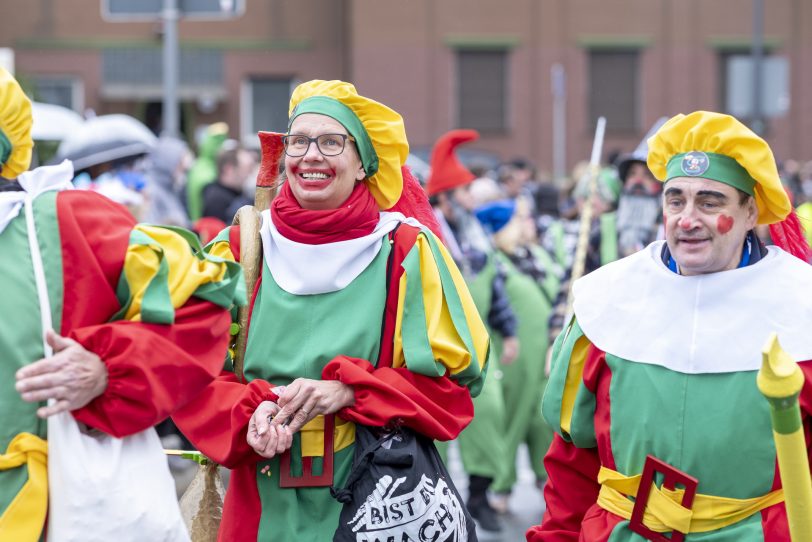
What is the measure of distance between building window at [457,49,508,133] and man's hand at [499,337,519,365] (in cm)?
2945

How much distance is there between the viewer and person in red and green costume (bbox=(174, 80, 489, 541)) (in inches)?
168

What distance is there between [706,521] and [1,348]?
1.85 m

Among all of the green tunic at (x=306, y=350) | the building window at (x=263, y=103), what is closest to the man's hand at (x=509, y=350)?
the green tunic at (x=306, y=350)

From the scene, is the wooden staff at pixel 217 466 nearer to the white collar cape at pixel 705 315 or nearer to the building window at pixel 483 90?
the white collar cape at pixel 705 315

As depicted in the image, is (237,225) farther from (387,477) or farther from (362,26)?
(362,26)

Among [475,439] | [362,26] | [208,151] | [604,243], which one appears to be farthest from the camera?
[362,26]

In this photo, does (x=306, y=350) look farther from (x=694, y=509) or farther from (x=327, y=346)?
(x=694, y=509)

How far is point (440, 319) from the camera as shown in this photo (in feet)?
14.6

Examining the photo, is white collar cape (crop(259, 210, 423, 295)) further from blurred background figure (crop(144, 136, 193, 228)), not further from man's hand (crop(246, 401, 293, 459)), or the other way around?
blurred background figure (crop(144, 136, 193, 228))

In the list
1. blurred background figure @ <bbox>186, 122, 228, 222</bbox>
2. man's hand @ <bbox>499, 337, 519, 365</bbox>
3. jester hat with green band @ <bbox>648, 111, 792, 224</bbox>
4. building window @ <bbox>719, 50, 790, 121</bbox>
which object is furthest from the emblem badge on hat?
building window @ <bbox>719, 50, 790, 121</bbox>

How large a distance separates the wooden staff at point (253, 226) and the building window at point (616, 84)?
3381 cm

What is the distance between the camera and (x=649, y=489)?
3.81 meters

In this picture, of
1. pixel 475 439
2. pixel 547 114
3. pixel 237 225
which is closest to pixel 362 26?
pixel 547 114

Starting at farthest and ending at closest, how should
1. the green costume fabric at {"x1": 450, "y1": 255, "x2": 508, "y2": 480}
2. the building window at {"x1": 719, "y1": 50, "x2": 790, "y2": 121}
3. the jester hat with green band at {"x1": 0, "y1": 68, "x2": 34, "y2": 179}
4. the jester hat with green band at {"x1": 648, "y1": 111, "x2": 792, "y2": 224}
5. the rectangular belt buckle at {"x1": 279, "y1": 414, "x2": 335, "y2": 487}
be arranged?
the building window at {"x1": 719, "y1": 50, "x2": 790, "y2": 121} → the green costume fabric at {"x1": 450, "y1": 255, "x2": 508, "y2": 480} → the rectangular belt buckle at {"x1": 279, "y1": 414, "x2": 335, "y2": 487} → the jester hat with green band at {"x1": 648, "y1": 111, "x2": 792, "y2": 224} → the jester hat with green band at {"x1": 0, "y1": 68, "x2": 34, "y2": 179}
